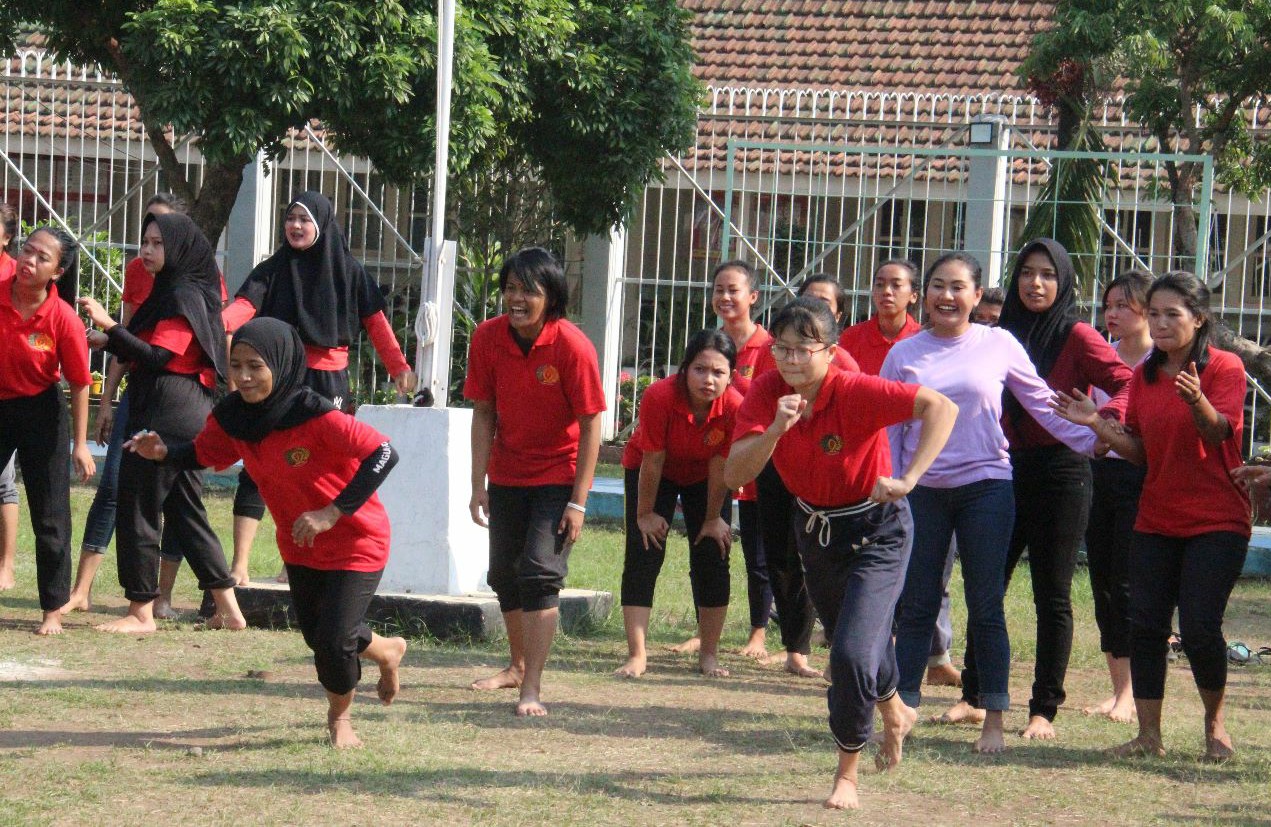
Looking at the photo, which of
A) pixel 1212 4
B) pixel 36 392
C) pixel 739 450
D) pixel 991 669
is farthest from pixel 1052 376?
pixel 1212 4

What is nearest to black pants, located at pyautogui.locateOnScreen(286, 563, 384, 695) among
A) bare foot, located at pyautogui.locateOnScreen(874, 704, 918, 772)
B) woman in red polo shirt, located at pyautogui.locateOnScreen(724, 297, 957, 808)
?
woman in red polo shirt, located at pyautogui.locateOnScreen(724, 297, 957, 808)

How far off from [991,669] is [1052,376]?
118 cm

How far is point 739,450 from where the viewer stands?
5.10 metres

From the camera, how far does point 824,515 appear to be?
5227 mm

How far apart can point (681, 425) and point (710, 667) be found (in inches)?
42.6

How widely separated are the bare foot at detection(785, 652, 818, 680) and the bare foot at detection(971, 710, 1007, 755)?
1.48 meters

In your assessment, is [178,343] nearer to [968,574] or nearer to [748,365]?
[748,365]

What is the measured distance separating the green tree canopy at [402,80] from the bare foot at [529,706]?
696 centimetres

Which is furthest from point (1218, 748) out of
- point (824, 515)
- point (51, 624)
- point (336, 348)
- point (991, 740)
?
point (51, 624)

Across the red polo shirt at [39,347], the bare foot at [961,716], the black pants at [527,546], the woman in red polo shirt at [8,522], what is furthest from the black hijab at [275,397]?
the woman in red polo shirt at [8,522]

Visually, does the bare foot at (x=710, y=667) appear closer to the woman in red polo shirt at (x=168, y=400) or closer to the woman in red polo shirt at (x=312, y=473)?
the woman in red polo shirt at (x=312, y=473)

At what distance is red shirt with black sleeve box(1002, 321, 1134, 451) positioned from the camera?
6.18 m

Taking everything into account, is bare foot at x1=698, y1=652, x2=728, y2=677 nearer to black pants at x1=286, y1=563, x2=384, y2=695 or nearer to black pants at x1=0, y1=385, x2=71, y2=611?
black pants at x1=286, y1=563, x2=384, y2=695

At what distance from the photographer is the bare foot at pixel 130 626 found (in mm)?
7562
